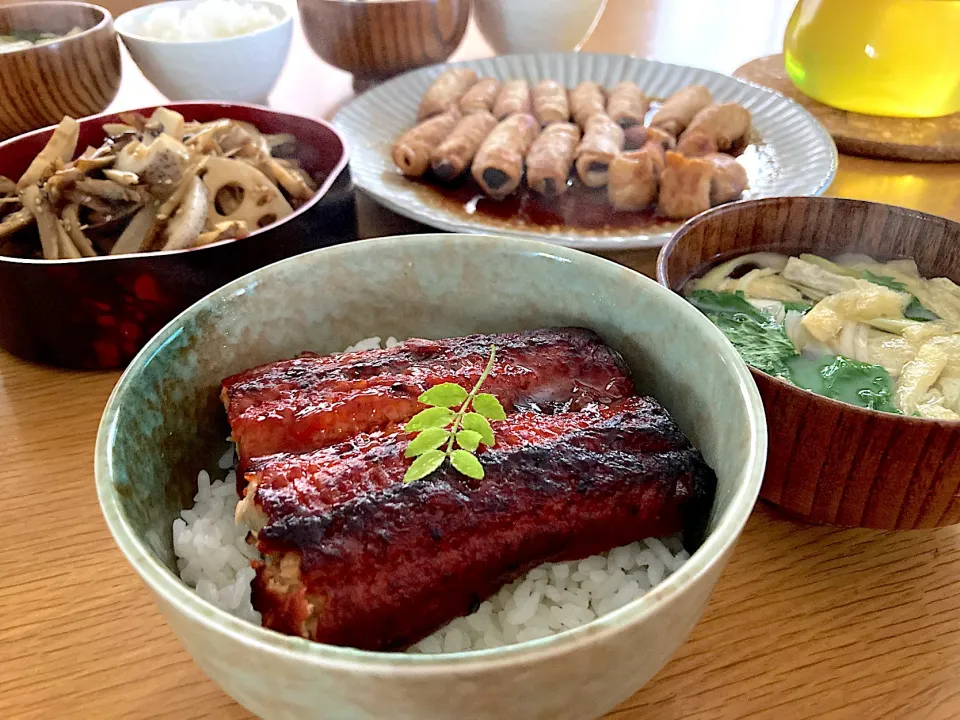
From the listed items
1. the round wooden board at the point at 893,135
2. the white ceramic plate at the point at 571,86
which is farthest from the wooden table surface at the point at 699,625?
the round wooden board at the point at 893,135

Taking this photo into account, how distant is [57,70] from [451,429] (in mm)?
1337

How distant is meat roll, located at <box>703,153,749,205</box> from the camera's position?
148 cm

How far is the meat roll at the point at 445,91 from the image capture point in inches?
70.1

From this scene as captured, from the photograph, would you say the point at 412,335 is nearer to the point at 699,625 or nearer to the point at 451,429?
the point at 451,429

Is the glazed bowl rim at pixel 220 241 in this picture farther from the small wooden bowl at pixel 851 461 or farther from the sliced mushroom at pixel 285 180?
the small wooden bowl at pixel 851 461

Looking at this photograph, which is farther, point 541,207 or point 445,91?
point 445,91

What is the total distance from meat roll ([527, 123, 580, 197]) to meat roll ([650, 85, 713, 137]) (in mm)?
210

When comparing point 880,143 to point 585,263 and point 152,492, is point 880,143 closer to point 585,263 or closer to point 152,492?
point 585,263

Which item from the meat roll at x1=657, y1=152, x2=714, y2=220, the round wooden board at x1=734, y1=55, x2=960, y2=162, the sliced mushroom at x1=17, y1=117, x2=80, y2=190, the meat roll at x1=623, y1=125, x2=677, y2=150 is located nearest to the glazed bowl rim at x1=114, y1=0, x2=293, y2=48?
the sliced mushroom at x1=17, y1=117, x2=80, y2=190

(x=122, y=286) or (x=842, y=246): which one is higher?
(x=842, y=246)

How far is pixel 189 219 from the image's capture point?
3.62 ft

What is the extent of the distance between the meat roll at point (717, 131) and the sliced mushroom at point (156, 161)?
1003 mm

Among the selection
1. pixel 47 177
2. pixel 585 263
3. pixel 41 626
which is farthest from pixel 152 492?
pixel 47 177

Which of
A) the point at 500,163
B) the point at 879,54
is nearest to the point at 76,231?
the point at 500,163
